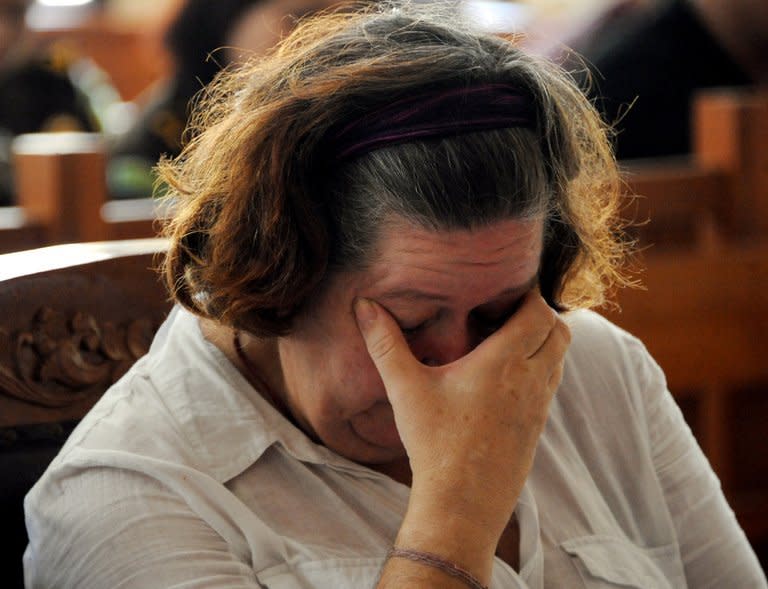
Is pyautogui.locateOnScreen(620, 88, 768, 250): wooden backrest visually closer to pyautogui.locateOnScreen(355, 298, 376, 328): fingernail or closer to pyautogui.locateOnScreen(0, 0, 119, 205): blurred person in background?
pyautogui.locateOnScreen(355, 298, 376, 328): fingernail

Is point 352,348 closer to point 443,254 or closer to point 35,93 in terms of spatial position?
point 443,254

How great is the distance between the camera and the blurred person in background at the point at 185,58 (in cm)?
335

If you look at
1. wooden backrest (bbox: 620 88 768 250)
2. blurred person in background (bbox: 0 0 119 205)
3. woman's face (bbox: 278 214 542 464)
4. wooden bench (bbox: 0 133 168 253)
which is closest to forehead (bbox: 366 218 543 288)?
woman's face (bbox: 278 214 542 464)

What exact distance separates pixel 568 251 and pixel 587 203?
57 mm

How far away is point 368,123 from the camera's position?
113 centimetres

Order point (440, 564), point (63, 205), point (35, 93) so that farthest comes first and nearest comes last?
1. point (35, 93)
2. point (63, 205)
3. point (440, 564)

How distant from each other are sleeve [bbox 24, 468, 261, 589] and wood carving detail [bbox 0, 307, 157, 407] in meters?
0.16

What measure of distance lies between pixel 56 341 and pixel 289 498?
0.33 meters

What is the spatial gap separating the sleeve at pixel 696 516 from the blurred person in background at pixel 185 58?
2.11m

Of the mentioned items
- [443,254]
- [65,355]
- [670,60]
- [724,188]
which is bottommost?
[724,188]

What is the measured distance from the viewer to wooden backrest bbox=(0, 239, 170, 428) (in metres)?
1.27

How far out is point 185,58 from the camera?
3564 mm

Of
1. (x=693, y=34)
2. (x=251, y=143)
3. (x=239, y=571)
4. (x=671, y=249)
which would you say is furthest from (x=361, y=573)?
(x=693, y=34)

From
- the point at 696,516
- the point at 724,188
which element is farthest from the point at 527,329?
the point at 724,188
